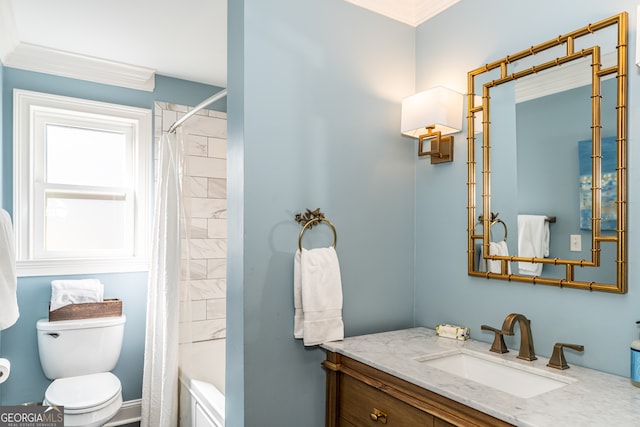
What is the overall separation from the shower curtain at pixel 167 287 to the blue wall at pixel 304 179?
100 cm

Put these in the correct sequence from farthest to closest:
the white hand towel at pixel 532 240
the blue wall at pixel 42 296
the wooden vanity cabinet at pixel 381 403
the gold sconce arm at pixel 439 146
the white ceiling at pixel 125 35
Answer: the blue wall at pixel 42 296, the white ceiling at pixel 125 35, the gold sconce arm at pixel 439 146, the white hand towel at pixel 532 240, the wooden vanity cabinet at pixel 381 403

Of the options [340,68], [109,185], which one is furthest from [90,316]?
[340,68]

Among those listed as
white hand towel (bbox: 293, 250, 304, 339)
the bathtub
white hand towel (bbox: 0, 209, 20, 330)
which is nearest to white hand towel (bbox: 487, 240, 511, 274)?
white hand towel (bbox: 293, 250, 304, 339)

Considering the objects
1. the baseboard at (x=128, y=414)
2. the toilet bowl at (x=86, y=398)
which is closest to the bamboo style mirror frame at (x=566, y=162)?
the toilet bowl at (x=86, y=398)

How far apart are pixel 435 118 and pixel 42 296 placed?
269 centimetres

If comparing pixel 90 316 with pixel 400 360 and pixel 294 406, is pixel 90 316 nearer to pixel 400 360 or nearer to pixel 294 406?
pixel 294 406

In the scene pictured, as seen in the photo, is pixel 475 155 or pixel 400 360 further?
pixel 475 155

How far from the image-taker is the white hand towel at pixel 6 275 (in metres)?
1.67

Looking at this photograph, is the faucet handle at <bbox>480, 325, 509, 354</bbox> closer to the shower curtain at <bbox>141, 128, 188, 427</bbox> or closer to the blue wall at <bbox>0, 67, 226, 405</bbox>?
the shower curtain at <bbox>141, 128, 188, 427</bbox>

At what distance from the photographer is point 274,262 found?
1666 millimetres

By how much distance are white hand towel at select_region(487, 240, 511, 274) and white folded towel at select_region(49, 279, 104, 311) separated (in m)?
2.48

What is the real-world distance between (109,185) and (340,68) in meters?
2.09

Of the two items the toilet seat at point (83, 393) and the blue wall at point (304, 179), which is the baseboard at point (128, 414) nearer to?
the toilet seat at point (83, 393)

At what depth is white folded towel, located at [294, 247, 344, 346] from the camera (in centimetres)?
166
